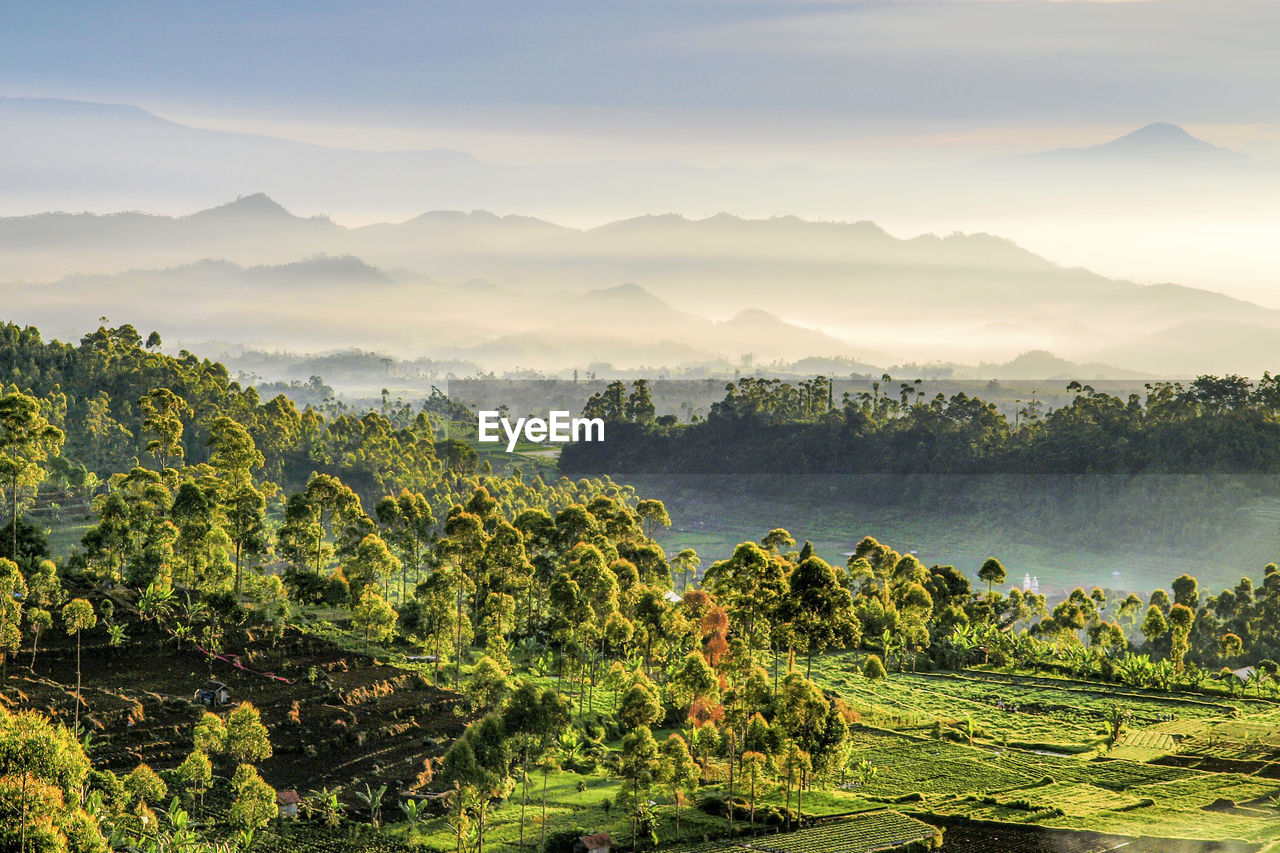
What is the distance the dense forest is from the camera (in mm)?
117938

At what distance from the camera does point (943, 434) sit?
441 feet

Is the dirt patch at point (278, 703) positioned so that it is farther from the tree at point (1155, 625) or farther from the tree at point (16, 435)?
the tree at point (1155, 625)

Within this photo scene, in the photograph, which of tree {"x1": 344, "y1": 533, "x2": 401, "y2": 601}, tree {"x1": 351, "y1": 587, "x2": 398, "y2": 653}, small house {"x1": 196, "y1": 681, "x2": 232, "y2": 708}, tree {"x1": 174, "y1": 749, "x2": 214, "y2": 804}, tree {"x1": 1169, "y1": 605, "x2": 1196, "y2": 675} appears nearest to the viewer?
tree {"x1": 174, "y1": 749, "x2": 214, "y2": 804}

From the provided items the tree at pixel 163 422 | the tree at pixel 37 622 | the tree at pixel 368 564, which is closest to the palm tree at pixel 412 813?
the tree at pixel 37 622

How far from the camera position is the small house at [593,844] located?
3303 cm

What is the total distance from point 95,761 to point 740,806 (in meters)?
20.3

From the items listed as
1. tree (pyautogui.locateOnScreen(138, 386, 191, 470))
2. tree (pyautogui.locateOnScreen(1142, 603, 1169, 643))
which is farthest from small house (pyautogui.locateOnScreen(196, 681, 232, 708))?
tree (pyautogui.locateOnScreen(1142, 603, 1169, 643))

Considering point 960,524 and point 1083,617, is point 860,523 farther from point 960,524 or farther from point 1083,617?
point 1083,617

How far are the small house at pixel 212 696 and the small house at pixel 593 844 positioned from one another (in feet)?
51.5

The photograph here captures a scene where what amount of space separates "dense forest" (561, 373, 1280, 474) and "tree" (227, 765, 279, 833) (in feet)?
350

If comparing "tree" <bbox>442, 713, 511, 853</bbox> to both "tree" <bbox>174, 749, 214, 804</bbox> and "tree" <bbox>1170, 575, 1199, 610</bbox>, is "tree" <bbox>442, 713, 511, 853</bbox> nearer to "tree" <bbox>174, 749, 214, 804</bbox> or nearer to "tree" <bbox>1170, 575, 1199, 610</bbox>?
"tree" <bbox>174, 749, 214, 804</bbox>

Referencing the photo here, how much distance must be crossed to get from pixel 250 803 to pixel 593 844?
9.64m

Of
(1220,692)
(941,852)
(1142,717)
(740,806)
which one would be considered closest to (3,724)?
(740,806)

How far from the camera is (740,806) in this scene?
37469mm
